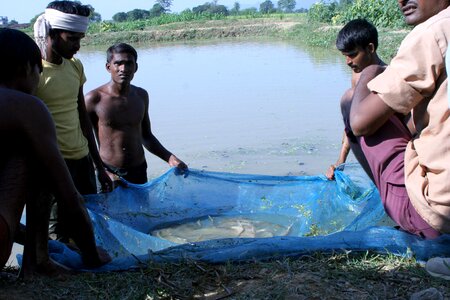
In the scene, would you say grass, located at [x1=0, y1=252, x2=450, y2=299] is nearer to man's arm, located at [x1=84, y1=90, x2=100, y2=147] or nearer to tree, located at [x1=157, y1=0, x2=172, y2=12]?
man's arm, located at [x1=84, y1=90, x2=100, y2=147]

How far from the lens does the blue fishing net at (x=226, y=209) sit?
3.14m

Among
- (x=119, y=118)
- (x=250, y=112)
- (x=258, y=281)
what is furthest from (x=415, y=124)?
(x=250, y=112)

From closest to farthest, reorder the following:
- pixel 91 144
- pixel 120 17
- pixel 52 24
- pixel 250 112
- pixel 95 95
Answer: pixel 52 24 → pixel 91 144 → pixel 95 95 → pixel 250 112 → pixel 120 17

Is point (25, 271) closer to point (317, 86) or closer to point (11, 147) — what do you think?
point (11, 147)

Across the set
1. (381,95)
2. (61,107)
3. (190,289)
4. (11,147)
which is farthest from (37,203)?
(381,95)

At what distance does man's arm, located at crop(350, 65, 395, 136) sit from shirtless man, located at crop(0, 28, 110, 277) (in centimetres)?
131

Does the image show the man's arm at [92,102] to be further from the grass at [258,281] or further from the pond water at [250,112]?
the pond water at [250,112]

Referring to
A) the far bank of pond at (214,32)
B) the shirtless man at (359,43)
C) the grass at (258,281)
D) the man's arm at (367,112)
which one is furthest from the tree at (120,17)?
the grass at (258,281)

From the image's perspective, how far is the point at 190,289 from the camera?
89.0 inches

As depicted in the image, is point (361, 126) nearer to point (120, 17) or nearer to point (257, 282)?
point (257, 282)

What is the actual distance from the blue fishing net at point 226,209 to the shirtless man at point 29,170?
60cm

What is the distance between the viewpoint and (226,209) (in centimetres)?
401

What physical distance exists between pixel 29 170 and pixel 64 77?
123 centimetres

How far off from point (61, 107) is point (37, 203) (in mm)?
1086
